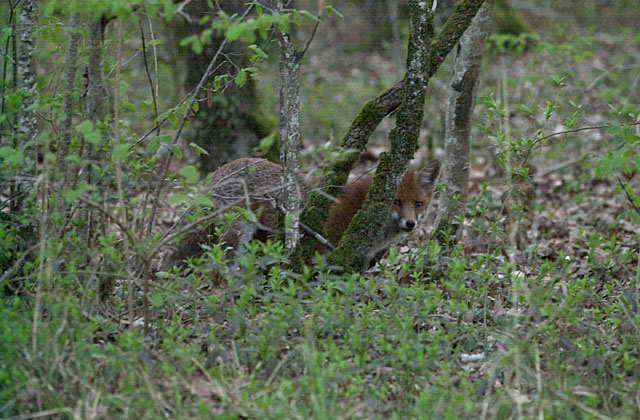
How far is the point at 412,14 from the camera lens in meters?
5.87

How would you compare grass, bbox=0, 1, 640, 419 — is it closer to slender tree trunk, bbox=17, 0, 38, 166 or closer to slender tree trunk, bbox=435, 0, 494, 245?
slender tree trunk, bbox=17, 0, 38, 166

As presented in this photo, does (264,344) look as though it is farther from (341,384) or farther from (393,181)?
(393,181)

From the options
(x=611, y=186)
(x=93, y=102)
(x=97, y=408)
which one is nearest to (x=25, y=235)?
(x=93, y=102)

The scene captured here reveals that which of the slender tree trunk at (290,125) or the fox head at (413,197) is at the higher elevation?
the slender tree trunk at (290,125)

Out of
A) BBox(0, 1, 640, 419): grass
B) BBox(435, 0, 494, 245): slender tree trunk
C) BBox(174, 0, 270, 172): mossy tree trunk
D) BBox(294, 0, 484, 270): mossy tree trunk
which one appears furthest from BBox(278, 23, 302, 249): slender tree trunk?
BBox(174, 0, 270, 172): mossy tree trunk

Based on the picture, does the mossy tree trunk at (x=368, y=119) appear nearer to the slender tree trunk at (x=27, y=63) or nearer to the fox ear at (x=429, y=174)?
the fox ear at (x=429, y=174)

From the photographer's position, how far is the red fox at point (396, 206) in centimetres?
757

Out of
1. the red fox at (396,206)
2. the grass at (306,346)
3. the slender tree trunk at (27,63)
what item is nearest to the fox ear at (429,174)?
the red fox at (396,206)

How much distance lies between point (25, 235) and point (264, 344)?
2309mm

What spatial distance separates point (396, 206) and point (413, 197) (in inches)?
10.5

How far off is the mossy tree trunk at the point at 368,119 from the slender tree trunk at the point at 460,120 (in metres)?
1.06

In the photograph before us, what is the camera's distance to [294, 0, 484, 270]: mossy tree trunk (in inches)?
246

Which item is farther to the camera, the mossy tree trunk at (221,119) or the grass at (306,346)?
the mossy tree trunk at (221,119)

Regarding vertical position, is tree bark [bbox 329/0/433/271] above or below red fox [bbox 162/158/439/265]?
above
